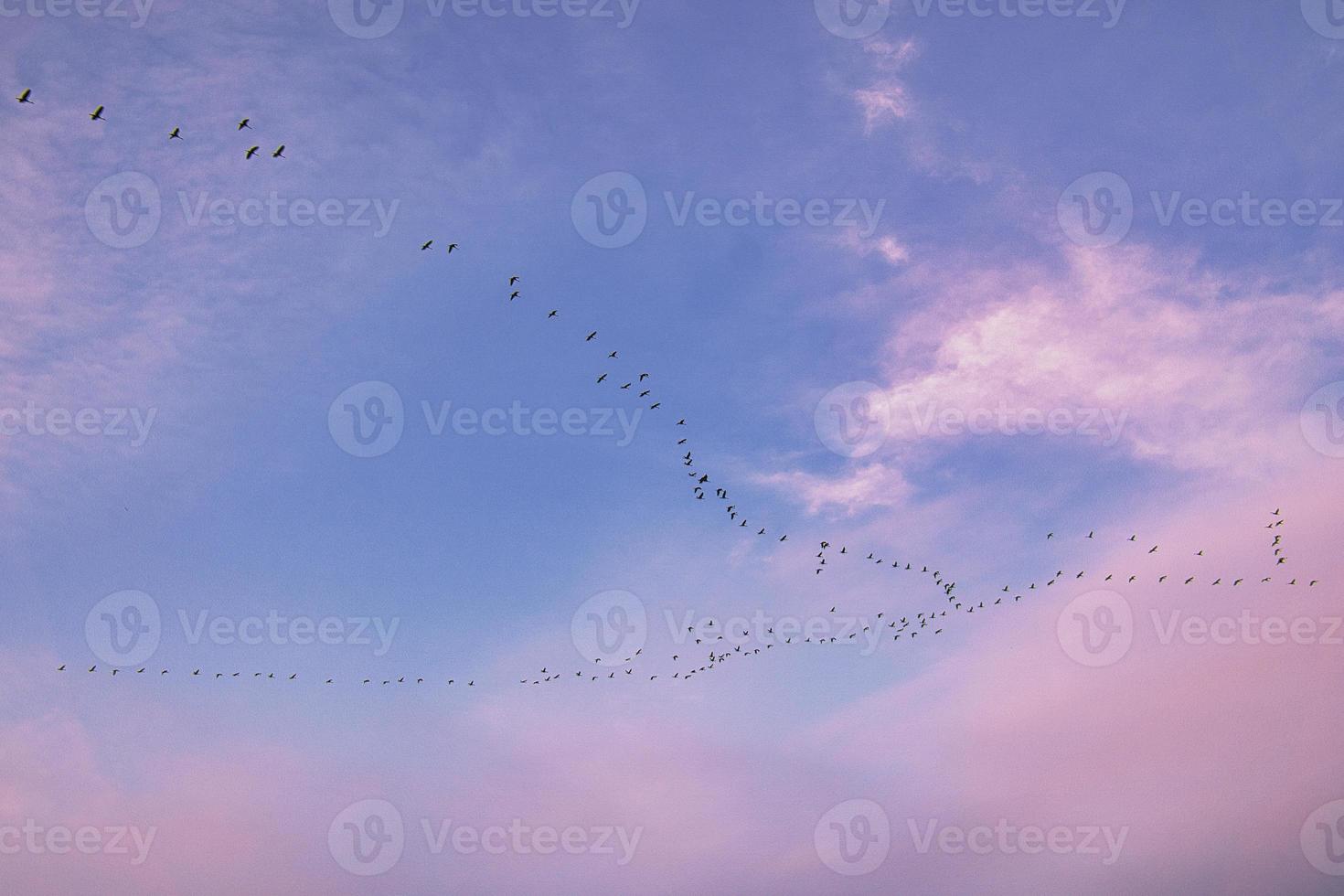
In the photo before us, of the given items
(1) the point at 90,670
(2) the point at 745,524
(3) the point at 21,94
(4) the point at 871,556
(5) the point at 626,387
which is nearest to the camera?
(3) the point at 21,94

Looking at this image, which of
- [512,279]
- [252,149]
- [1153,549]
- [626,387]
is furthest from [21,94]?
[1153,549]

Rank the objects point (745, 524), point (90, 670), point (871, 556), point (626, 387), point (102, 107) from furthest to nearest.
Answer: point (871, 556) → point (745, 524) → point (90, 670) → point (626, 387) → point (102, 107)

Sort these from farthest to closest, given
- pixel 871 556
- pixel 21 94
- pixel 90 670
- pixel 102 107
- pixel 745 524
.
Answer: pixel 871 556 → pixel 745 524 → pixel 90 670 → pixel 102 107 → pixel 21 94

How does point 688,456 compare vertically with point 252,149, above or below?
below

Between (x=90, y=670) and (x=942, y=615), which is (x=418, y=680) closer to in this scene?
(x=90, y=670)

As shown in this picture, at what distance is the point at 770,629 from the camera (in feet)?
212

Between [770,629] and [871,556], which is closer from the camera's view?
[770,629]

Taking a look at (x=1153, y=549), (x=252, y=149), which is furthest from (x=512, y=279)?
(x=1153, y=549)

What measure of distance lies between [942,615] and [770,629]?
57.5 feet

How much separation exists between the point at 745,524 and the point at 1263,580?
153ft

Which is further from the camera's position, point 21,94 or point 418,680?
point 418,680

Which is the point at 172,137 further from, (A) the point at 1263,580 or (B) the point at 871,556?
(A) the point at 1263,580

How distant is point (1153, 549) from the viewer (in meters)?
67.7

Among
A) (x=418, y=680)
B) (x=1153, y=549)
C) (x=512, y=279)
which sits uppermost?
(x=512, y=279)
